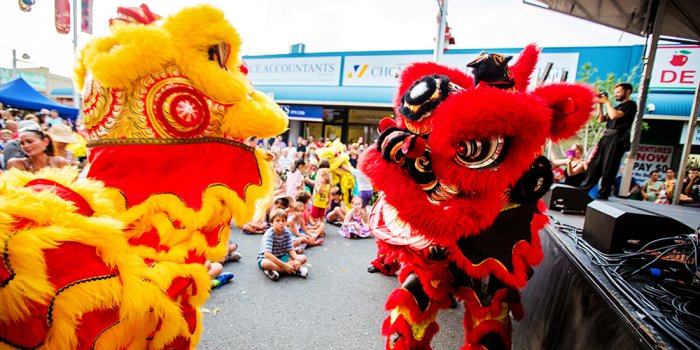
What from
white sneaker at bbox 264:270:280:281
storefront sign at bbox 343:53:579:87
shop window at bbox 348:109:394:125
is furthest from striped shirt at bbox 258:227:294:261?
shop window at bbox 348:109:394:125

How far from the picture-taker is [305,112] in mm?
14281

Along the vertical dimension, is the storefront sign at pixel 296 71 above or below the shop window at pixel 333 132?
above

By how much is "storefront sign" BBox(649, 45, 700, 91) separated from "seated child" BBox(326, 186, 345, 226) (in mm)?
9885

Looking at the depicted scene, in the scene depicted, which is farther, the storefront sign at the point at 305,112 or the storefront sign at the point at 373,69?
the storefront sign at the point at 305,112

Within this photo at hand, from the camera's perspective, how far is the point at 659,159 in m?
11.1

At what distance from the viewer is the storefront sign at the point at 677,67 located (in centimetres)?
920

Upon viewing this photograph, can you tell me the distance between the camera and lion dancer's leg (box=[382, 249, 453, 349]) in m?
1.69

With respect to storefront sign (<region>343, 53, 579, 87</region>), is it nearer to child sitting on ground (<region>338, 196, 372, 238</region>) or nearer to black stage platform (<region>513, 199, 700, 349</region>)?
child sitting on ground (<region>338, 196, 372, 238</region>)

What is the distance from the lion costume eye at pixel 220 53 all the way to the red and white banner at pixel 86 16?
35.2 ft

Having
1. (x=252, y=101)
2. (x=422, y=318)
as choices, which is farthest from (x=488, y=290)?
(x=252, y=101)

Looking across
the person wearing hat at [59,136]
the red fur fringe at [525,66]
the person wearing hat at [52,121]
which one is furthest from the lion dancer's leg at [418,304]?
the person wearing hat at [52,121]

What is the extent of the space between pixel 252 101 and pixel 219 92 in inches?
4.9

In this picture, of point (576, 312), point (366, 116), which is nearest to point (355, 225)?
point (576, 312)

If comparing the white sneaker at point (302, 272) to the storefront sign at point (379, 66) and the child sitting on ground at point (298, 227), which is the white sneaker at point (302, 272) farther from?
the storefront sign at point (379, 66)
